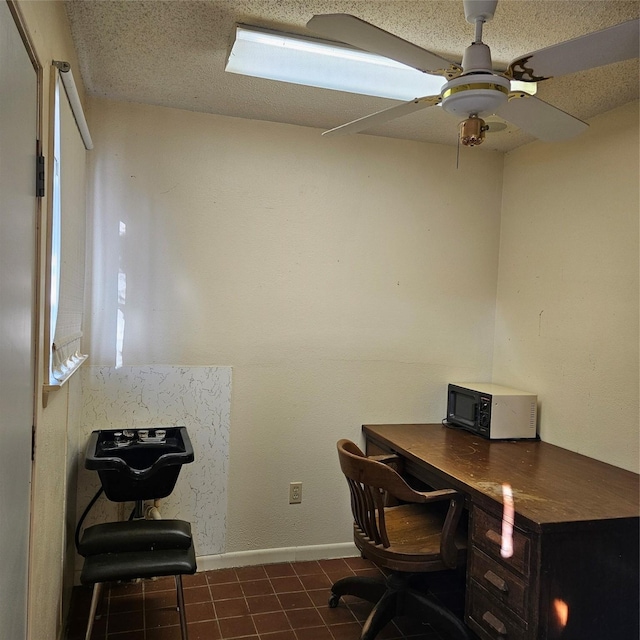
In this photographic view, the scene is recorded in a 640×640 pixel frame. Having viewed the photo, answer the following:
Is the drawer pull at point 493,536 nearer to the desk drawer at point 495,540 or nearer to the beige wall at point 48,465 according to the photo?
the desk drawer at point 495,540

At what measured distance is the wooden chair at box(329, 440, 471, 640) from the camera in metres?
2.12

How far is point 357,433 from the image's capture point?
3113 mm

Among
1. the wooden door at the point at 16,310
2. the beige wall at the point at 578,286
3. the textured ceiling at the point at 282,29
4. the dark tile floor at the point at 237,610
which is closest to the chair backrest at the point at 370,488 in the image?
the dark tile floor at the point at 237,610

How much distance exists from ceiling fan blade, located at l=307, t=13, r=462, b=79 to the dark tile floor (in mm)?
2229

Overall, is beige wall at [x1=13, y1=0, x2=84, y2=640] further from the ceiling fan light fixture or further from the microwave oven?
the microwave oven

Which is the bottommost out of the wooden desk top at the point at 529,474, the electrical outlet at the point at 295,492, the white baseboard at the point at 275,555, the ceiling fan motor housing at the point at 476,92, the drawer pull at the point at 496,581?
the white baseboard at the point at 275,555

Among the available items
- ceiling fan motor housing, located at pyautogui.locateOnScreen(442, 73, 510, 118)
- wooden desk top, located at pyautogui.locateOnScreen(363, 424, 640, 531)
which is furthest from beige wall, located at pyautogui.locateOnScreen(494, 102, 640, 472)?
ceiling fan motor housing, located at pyautogui.locateOnScreen(442, 73, 510, 118)

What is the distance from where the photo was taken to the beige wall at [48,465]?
1.43m

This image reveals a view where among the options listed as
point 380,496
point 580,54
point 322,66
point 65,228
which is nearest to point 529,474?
point 380,496

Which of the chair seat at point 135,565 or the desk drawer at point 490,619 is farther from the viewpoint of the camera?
the chair seat at point 135,565

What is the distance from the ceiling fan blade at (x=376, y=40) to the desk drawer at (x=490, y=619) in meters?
1.74

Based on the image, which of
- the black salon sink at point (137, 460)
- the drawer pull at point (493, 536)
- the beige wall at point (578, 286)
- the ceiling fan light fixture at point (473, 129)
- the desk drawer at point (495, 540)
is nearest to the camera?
the ceiling fan light fixture at point (473, 129)

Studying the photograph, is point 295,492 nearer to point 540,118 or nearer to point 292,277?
point 292,277

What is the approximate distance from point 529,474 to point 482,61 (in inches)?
62.3
